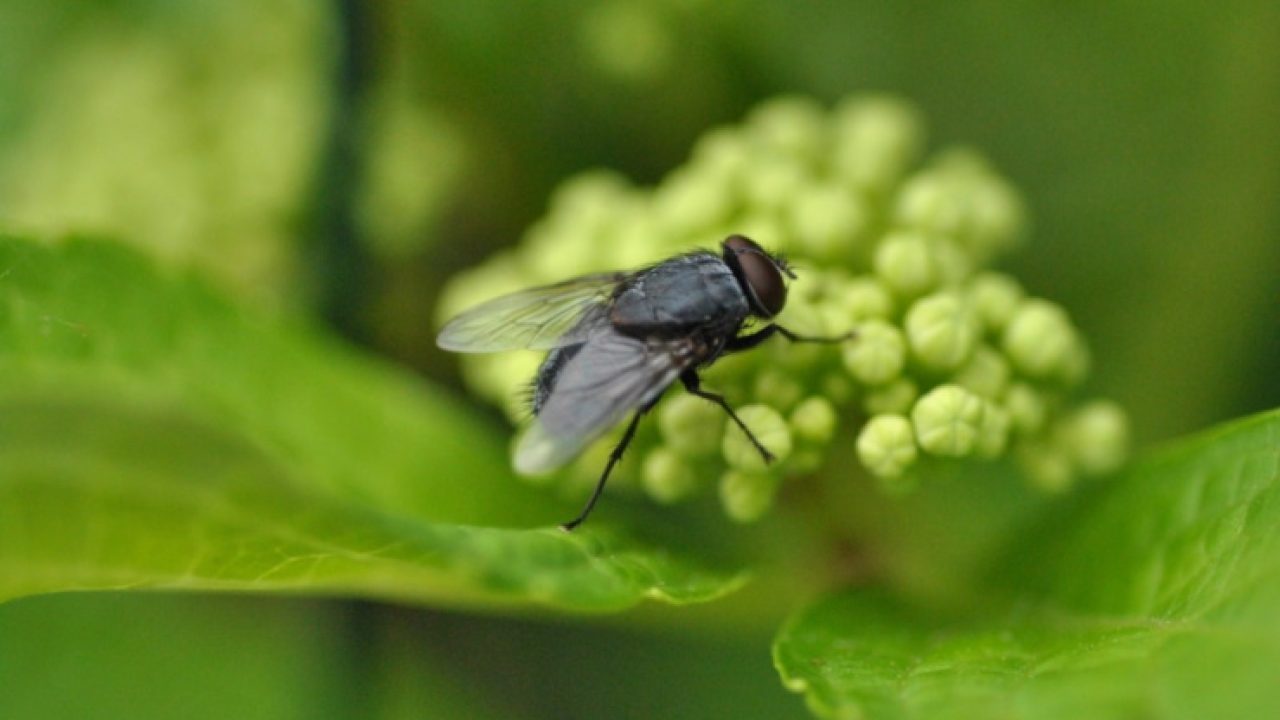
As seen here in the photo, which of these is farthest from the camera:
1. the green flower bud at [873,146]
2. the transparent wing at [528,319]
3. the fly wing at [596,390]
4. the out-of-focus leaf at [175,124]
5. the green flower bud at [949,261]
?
the out-of-focus leaf at [175,124]

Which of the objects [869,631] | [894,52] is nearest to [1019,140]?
[894,52]

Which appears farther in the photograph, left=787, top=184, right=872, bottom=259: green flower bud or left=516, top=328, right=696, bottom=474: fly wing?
left=787, top=184, right=872, bottom=259: green flower bud

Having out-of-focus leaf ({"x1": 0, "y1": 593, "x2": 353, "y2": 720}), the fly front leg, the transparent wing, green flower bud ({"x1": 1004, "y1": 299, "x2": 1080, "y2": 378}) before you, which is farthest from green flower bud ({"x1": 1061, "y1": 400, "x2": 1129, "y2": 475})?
out-of-focus leaf ({"x1": 0, "y1": 593, "x2": 353, "y2": 720})

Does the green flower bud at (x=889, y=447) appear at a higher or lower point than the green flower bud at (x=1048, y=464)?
lower

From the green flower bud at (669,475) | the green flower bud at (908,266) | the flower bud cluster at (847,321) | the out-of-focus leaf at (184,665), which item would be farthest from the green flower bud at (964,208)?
the out-of-focus leaf at (184,665)

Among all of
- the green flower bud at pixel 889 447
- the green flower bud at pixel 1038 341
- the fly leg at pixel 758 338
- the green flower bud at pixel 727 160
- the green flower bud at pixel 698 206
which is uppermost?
the green flower bud at pixel 727 160

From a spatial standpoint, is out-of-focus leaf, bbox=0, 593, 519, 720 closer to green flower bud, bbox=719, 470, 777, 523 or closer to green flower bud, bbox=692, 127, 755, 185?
green flower bud, bbox=719, 470, 777, 523

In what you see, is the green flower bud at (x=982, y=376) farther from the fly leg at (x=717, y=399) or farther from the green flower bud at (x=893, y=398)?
the fly leg at (x=717, y=399)

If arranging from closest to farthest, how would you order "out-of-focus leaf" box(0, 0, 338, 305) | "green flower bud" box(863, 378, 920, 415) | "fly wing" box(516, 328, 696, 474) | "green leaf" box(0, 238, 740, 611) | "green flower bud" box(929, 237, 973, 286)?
"green leaf" box(0, 238, 740, 611) < "fly wing" box(516, 328, 696, 474) < "green flower bud" box(863, 378, 920, 415) < "green flower bud" box(929, 237, 973, 286) < "out-of-focus leaf" box(0, 0, 338, 305)
